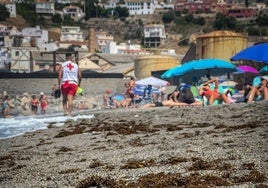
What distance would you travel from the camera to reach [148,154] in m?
7.12

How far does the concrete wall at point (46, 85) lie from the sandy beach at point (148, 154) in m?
28.3

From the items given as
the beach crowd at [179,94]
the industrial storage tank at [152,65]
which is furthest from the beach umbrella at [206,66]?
the industrial storage tank at [152,65]

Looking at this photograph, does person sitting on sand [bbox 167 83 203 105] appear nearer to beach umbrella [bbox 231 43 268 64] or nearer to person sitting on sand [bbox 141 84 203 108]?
person sitting on sand [bbox 141 84 203 108]

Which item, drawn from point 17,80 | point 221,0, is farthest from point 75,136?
point 221,0

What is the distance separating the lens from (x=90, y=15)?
174625mm

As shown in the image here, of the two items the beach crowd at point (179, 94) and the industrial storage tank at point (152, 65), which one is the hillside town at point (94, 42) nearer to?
the industrial storage tank at point (152, 65)

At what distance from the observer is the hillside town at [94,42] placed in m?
67.4

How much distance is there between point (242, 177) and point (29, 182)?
2.49 meters

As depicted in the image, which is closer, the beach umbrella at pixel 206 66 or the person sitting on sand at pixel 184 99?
the person sitting on sand at pixel 184 99

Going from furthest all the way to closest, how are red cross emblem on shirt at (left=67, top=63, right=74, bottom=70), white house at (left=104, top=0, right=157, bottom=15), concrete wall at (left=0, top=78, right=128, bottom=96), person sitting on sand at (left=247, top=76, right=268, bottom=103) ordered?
white house at (left=104, top=0, right=157, bottom=15), concrete wall at (left=0, top=78, right=128, bottom=96), person sitting on sand at (left=247, top=76, right=268, bottom=103), red cross emblem on shirt at (left=67, top=63, right=74, bottom=70)

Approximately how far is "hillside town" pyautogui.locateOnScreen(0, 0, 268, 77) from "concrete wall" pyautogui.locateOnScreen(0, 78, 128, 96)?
2953 millimetres

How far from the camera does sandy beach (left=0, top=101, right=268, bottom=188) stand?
18.1ft

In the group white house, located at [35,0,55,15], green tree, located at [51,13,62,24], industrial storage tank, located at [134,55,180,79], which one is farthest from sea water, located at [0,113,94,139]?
white house, located at [35,0,55,15]

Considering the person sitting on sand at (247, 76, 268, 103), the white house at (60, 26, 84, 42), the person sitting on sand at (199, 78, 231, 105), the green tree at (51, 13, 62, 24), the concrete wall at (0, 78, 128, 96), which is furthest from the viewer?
the green tree at (51, 13, 62, 24)
